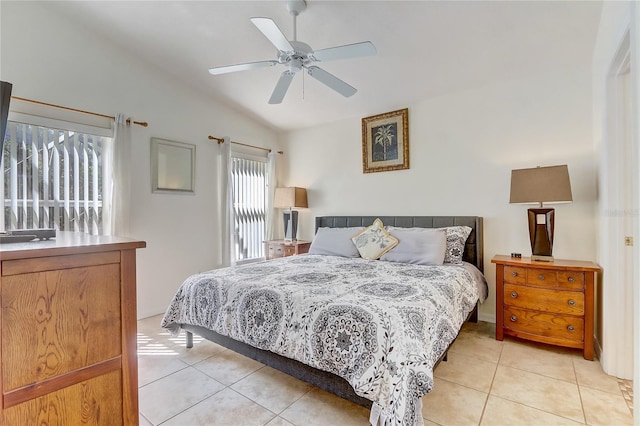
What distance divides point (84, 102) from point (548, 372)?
482 cm

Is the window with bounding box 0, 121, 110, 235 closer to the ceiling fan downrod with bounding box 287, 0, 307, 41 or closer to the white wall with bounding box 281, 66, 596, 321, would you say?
the ceiling fan downrod with bounding box 287, 0, 307, 41

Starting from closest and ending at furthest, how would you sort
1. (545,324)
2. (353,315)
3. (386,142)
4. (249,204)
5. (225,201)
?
(353,315), (545,324), (386,142), (225,201), (249,204)

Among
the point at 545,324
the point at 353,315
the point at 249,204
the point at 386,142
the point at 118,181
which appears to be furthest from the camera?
the point at 249,204

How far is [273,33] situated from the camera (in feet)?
6.57

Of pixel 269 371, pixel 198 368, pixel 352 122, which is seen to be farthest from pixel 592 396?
pixel 352 122

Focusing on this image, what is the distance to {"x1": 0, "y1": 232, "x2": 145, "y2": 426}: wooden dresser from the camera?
35.1 inches

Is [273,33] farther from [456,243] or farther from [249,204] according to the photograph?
[249,204]

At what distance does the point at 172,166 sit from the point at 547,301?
4207mm

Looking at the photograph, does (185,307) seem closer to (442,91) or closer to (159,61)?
(159,61)

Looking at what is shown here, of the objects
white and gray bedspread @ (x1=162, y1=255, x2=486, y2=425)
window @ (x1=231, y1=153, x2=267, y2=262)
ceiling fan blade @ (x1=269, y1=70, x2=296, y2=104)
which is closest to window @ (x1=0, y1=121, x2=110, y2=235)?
white and gray bedspread @ (x1=162, y1=255, x2=486, y2=425)

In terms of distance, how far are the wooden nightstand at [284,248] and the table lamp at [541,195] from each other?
2698 mm

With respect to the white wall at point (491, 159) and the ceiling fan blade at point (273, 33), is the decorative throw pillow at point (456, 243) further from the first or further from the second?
the ceiling fan blade at point (273, 33)

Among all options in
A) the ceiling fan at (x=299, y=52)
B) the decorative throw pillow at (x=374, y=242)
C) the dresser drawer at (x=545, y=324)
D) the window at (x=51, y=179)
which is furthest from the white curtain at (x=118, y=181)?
the dresser drawer at (x=545, y=324)

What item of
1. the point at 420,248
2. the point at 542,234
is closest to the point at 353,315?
the point at 420,248
